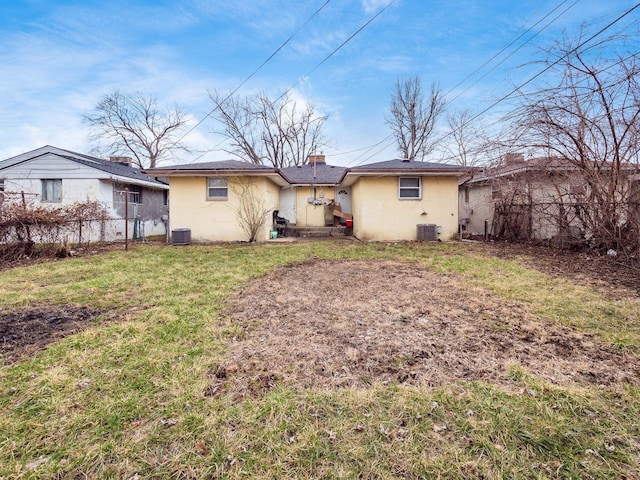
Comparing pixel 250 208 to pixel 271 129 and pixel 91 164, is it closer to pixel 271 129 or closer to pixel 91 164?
pixel 91 164

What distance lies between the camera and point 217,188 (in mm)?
11305

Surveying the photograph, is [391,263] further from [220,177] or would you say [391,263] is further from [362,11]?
[220,177]

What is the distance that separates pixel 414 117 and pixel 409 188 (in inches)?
651

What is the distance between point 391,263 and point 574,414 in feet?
17.8

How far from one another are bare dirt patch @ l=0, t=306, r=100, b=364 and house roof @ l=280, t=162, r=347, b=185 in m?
10.4

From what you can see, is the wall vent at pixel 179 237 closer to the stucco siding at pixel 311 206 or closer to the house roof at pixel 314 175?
the house roof at pixel 314 175

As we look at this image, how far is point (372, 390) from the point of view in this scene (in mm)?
2242

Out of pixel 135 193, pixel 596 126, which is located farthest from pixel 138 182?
pixel 596 126

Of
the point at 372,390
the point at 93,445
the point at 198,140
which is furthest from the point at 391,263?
the point at 198,140

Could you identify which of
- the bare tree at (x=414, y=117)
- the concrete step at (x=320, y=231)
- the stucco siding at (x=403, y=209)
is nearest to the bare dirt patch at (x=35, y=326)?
the stucco siding at (x=403, y=209)

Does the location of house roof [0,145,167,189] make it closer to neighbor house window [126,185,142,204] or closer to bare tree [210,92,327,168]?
neighbor house window [126,185,142,204]

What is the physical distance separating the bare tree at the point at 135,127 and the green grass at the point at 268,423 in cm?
2868

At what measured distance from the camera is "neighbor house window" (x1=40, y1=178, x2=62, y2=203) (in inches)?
511

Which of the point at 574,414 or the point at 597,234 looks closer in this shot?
the point at 574,414
